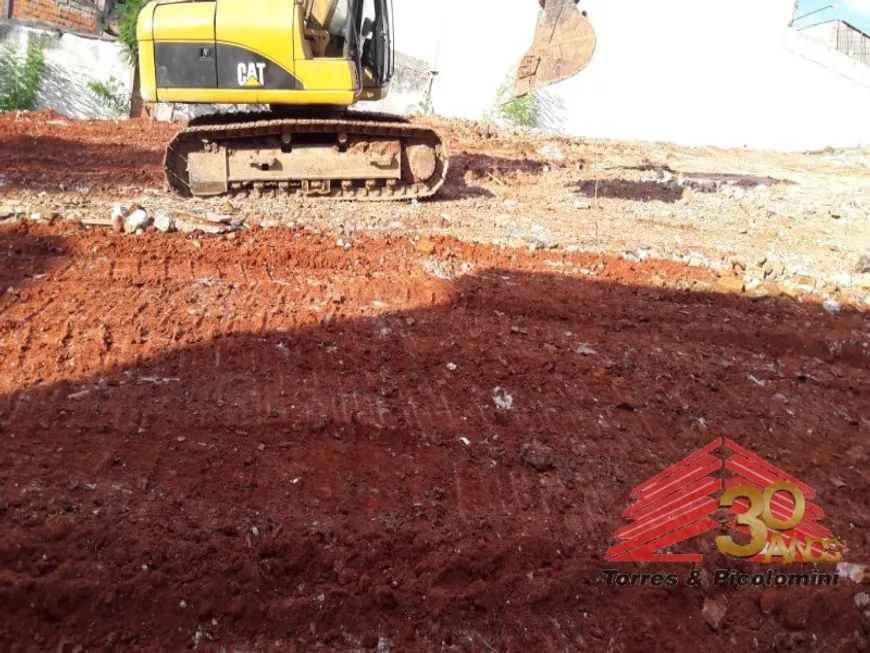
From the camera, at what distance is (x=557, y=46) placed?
8.76 m

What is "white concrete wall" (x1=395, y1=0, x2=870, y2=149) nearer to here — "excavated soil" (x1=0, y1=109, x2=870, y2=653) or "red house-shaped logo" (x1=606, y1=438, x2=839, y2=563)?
"excavated soil" (x1=0, y1=109, x2=870, y2=653)

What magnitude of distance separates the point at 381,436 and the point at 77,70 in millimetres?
13408

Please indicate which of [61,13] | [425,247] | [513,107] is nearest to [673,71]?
[513,107]

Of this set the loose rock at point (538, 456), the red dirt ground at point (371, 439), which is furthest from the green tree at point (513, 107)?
the loose rock at point (538, 456)

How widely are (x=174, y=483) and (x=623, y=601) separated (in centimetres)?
193

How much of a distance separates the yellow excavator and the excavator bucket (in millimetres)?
2227

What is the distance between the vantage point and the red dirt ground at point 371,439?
236cm

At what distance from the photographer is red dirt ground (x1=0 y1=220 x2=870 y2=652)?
7.75ft

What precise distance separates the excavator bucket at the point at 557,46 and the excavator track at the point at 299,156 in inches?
89.2

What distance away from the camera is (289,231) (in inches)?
240

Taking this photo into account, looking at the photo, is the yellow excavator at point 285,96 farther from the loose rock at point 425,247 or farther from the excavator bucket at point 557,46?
the excavator bucket at point 557,46

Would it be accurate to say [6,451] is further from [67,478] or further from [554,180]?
[554,180]

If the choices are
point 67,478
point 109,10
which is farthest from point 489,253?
point 109,10

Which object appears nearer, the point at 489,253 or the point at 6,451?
the point at 6,451
